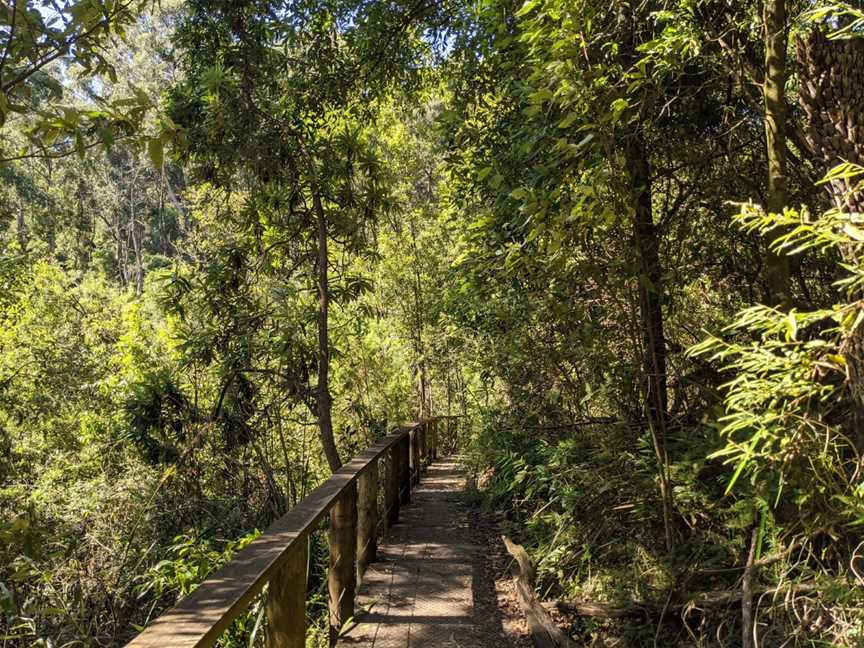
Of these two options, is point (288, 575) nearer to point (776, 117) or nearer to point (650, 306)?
point (650, 306)

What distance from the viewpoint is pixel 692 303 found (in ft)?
18.1

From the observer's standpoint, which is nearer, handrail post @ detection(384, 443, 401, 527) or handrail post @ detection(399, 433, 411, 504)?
handrail post @ detection(384, 443, 401, 527)

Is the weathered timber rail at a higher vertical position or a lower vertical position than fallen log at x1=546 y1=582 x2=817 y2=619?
higher

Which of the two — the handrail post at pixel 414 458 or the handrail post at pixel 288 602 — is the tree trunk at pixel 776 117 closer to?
the handrail post at pixel 288 602

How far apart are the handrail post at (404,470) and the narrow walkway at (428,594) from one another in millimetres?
551

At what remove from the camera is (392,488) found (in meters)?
6.64

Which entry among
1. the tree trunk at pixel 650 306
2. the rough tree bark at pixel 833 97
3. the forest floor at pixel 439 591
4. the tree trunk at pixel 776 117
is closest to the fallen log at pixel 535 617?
the forest floor at pixel 439 591

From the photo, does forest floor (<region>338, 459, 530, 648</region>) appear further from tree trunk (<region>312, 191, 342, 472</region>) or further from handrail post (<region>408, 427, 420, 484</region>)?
handrail post (<region>408, 427, 420, 484</region>)

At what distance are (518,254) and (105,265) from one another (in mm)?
35814

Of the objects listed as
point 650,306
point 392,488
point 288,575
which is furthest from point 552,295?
point 392,488

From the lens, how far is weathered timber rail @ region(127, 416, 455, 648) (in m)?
1.81

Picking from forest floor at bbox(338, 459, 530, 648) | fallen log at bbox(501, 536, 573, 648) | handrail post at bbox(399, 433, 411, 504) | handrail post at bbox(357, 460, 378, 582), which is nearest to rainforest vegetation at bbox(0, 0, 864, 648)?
fallen log at bbox(501, 536, 573, 648)

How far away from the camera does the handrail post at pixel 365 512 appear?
4.93 m

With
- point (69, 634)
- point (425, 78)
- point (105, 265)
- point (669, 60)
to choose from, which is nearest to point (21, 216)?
point (105, 265)
